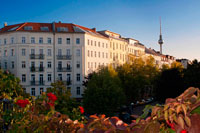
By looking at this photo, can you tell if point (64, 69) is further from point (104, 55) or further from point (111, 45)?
point (111, 45)

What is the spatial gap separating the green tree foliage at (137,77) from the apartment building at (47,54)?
4.44 metres

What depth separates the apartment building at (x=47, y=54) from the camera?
2007 inches

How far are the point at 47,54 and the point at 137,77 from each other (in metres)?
20.9

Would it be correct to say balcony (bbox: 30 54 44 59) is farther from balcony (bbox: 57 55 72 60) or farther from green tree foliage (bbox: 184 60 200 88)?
green tree foliage (bbox: 184 60 200 88)

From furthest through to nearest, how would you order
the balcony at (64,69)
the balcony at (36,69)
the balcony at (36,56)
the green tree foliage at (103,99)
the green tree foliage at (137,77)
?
the balcony at (64,69), the balcony at (36,56), the balcony at (36,69), the green tree foliage at (137,77), the green tree foliage at (103,99)

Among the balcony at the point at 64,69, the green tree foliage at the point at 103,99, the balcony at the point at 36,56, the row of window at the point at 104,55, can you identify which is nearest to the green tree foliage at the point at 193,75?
the green tree foliage at the point at 103,99

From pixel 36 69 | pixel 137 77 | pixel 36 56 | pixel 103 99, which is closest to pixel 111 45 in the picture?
pixel 137 77

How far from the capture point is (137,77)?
47062 mm

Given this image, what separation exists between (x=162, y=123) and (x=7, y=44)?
5609cm

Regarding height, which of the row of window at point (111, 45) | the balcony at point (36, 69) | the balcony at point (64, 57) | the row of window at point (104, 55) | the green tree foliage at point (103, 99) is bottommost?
the green tree foliage at point (103, 99)

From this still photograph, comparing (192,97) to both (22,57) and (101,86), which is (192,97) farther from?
(22,57)

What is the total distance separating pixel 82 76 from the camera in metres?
54.2

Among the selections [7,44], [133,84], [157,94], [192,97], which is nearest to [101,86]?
[157,94]

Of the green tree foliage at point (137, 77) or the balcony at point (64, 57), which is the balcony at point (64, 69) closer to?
the balcony at point (64, 57)
